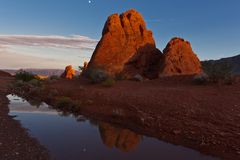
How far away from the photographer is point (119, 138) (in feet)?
36.5

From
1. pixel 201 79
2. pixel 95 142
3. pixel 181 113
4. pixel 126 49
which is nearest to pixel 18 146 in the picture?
pixel 95 142

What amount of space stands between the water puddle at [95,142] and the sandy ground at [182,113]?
0.73 metres

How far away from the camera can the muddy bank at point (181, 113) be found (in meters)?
10.0

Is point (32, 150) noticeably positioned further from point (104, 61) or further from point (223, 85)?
point (104, 61)

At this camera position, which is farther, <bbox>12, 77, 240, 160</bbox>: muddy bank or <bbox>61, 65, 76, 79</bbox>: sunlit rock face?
<bbox>61, 65, 76, 79</bbox>: sunlit rock face

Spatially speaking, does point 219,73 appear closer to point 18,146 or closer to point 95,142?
point 95,142

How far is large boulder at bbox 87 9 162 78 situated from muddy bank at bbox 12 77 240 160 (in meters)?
12.5

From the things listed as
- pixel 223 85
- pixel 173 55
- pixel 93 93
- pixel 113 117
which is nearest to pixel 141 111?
pixel 113 117

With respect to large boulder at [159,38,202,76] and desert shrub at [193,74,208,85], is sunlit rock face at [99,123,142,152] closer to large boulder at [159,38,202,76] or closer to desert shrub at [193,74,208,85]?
desert shrub at [193,74,208,85]

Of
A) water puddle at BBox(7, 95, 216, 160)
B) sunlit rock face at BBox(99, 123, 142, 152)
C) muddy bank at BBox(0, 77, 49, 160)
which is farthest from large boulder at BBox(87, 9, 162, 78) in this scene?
muddy bank at BBox(0, 77, 49, 160)

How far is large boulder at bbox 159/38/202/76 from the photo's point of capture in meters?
31.7

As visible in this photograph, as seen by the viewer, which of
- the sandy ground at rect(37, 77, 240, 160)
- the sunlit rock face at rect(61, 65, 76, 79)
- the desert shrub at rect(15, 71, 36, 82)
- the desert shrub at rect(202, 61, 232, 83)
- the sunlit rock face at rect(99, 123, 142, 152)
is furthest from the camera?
the sunlit rock face at rect(61, 65, 76, 79)

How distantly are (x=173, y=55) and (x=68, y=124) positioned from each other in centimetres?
2169

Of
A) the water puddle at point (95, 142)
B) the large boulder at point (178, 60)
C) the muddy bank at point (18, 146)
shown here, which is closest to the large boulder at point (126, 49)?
the large boulder at point (178, 60)
